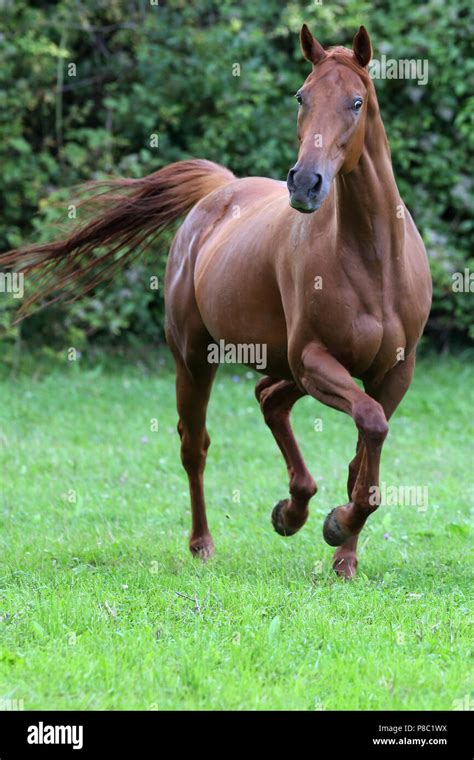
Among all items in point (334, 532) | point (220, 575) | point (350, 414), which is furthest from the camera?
point (220, 575)

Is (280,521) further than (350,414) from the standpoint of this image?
Yes

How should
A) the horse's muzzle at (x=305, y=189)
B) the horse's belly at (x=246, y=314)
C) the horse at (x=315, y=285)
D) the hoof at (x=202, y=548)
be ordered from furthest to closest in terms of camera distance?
the hoof at (x=202, y=548), the horse's belly at (x=246, y=314), the horse at (x=315, y=285), the horse's muzzle at (x=305, y=189)

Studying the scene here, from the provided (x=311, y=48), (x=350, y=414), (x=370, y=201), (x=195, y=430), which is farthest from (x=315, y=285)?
(x=195, y=430)

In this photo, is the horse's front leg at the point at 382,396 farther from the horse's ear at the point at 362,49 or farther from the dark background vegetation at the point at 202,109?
the dark background vegetation at the point at 202,109

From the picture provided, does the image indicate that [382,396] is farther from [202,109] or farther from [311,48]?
[202,109]

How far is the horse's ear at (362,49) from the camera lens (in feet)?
15.5

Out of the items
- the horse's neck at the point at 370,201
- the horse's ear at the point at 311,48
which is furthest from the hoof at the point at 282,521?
the horse's ear at the point at 311,48

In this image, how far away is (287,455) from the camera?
6.08 m

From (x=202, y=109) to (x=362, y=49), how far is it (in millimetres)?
7998

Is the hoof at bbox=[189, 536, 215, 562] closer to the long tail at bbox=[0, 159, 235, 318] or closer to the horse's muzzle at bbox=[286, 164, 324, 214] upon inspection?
the long tail at bbox=[0, 159, 235, 318]

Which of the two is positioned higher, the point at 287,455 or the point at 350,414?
the point at 350,414

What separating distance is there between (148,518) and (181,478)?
1174mm
